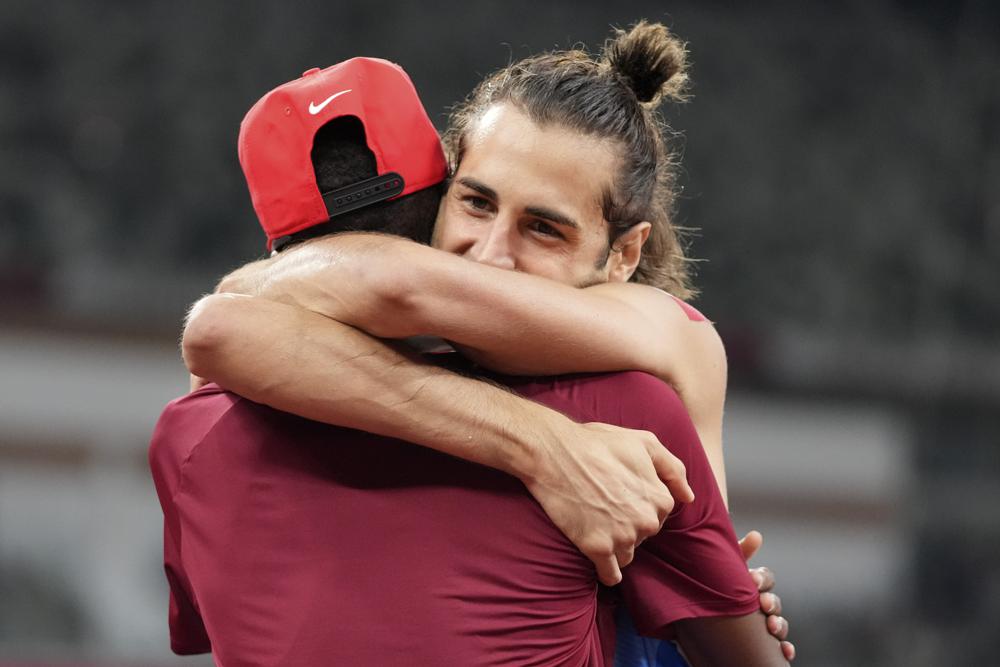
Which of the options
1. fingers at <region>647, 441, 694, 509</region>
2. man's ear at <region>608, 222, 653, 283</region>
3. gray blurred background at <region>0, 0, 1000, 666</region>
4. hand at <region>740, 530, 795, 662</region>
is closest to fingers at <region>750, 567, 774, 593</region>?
hand at <region>740, 530, 795, 662</region>

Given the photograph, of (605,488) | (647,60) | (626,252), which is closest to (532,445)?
(605,488)

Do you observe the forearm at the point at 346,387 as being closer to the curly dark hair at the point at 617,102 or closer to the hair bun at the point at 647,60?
the curly dark hair at the point at 617,102

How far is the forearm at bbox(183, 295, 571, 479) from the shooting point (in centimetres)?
80

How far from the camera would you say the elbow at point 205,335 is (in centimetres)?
81

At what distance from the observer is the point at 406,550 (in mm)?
823

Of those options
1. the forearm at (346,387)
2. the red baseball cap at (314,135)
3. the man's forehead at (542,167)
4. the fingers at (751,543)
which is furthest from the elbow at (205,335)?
the fingers at (751,543)

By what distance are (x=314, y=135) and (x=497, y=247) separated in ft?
0.55

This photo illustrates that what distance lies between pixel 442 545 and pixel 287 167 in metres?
0.32

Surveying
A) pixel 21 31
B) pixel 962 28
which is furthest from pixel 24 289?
pixel 962 28

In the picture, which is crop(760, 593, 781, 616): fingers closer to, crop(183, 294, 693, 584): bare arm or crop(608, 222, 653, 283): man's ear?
crop(183, 294, 693, 584): bare arm

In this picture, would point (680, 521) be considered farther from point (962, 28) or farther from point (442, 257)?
point (962, 28)

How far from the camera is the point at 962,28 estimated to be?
15.8 ft

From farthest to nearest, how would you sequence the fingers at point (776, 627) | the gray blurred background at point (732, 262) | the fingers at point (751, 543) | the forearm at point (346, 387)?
the gray blurred background at point (732, 262), the fingers at point (751, 543), the fingers at point (776, 627), the forearm at point (346, 387)

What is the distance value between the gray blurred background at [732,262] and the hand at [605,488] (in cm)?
290
